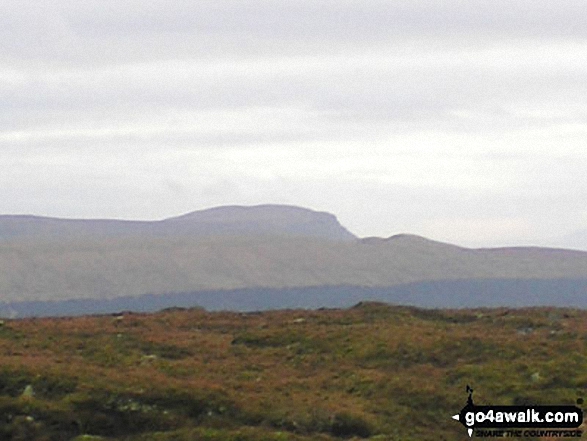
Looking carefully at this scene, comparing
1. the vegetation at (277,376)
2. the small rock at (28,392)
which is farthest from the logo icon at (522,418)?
the small rock at (28,392)

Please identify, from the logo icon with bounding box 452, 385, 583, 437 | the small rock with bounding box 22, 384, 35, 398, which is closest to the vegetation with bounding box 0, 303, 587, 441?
the small rock with bounding box 22, 384, 35, 398

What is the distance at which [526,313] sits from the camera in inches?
2437

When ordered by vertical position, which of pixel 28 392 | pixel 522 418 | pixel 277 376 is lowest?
pixel 522 418

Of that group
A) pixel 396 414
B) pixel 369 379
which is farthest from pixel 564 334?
pixel 396 414

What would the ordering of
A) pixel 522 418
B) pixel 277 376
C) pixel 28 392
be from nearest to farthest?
pixel 522 418 → pixel 28 392 → pixel 277 376

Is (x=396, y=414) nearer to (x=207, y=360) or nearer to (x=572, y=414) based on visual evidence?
(x=572, y=414)

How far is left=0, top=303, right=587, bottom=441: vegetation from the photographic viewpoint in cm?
3566

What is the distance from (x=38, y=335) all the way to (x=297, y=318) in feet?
51.8

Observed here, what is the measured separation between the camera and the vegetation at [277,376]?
3566cm

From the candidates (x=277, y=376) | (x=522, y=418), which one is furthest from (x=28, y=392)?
(x=522, y=418)

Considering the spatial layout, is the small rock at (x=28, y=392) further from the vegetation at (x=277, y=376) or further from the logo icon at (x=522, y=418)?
the logo icon at (x=522, y=418)

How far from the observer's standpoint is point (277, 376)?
1697 inches

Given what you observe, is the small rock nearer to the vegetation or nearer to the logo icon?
the vegetation

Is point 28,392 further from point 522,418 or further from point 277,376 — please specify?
point 522,418
